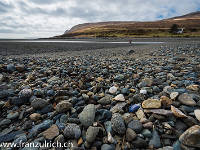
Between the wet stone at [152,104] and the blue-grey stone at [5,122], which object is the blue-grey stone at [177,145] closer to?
the wet stone at [152,104]

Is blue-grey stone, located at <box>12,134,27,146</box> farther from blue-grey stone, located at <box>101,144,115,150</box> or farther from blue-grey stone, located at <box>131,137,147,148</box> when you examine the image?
blue-grey stone, located at <box>131,137,147,148</box>

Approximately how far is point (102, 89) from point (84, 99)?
564 mm

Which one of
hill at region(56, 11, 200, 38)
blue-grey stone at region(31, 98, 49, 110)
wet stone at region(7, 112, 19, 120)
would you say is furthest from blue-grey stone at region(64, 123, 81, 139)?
hill at region(56, 11, 200, 38)

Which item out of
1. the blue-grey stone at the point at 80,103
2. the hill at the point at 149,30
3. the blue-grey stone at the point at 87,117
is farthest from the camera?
the hill at the point at 149,30

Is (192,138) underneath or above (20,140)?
above

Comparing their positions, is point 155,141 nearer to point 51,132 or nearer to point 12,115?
point 51,132

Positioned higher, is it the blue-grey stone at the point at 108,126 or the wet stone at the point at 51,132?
the wet stone at the point at 51,132

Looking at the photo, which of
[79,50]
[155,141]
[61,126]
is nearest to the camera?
[155,141]

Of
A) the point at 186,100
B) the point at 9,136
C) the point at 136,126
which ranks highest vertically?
the point at 186,100

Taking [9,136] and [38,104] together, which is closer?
[9,136]

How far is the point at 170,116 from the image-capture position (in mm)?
1462

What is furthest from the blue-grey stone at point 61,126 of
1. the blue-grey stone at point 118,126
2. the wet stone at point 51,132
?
the blue-grey stone at point 118,126

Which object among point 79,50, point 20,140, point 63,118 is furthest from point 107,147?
point 79,50

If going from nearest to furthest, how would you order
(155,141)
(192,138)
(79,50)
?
(192,138) < (155,141) < (79,50)
